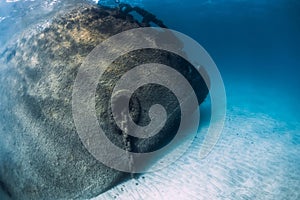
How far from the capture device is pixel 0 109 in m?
6.47

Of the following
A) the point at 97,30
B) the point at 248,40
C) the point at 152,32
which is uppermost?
the point at 97,30

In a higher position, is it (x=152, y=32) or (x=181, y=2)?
(x=152, y=32)

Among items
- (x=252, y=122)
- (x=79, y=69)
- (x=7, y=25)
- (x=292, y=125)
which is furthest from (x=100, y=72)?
(x=292, y=125)

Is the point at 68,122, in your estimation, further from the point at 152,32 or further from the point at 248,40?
the point at 248,40

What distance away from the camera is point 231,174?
274 inches

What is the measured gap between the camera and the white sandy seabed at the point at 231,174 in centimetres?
598

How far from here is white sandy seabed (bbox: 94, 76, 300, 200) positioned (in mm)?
5984

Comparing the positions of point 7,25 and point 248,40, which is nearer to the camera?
point 7,25

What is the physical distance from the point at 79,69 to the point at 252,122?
900 centimetres

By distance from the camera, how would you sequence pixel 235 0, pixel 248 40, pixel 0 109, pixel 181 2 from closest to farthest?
pixel 0 109 → pixel 235 0 → pixel 181 2 → pixel 248 40

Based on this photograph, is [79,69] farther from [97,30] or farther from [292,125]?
[292,125]

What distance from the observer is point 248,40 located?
264 feet

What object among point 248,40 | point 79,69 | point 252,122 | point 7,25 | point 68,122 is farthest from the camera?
point 248,40

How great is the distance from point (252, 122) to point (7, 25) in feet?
38.3
